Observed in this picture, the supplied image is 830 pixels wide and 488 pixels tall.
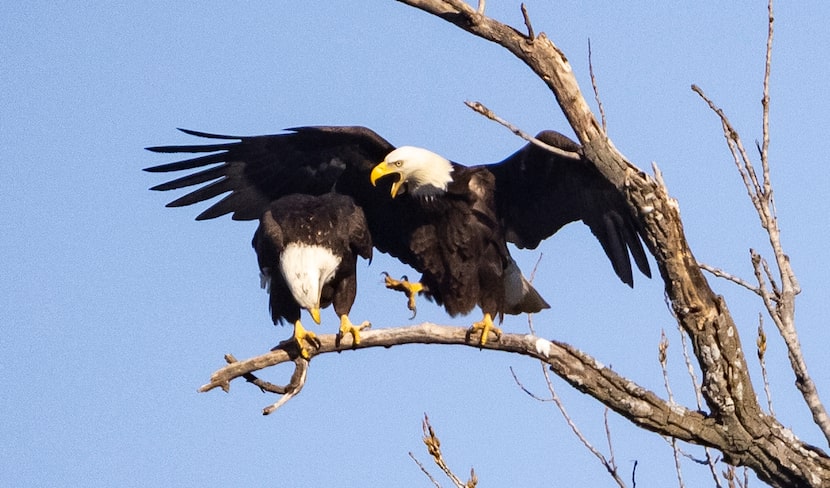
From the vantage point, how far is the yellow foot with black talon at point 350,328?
18.5 feet

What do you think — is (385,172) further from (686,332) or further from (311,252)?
(686,332)

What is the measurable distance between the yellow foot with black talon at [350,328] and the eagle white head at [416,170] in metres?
1.00

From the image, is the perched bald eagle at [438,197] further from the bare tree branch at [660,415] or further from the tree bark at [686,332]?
the tree bark at [686,332]

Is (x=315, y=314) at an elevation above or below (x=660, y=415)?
above

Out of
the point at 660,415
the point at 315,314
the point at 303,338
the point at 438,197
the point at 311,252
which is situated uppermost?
the point at 438,197

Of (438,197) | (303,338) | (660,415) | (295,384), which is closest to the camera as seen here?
(660,415)

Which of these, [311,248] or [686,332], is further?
[311,248]

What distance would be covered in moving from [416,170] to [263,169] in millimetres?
1104

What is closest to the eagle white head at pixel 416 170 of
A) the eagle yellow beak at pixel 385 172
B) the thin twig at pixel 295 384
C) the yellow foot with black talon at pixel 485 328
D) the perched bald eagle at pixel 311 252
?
the eagle yellow beak at pixel 385 172

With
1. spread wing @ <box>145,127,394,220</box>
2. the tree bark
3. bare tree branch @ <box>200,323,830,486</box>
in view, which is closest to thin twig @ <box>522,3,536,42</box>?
the tree bark

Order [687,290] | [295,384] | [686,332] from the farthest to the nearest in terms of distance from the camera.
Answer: [295,384], [686,332], [687,290]

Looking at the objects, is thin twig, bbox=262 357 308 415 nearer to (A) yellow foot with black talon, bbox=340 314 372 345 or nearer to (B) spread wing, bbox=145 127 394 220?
(A) yellow foot with black talon, bbox=340 314 372 345

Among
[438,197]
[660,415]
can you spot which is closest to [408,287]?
[438,197]

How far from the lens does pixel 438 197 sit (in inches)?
275
